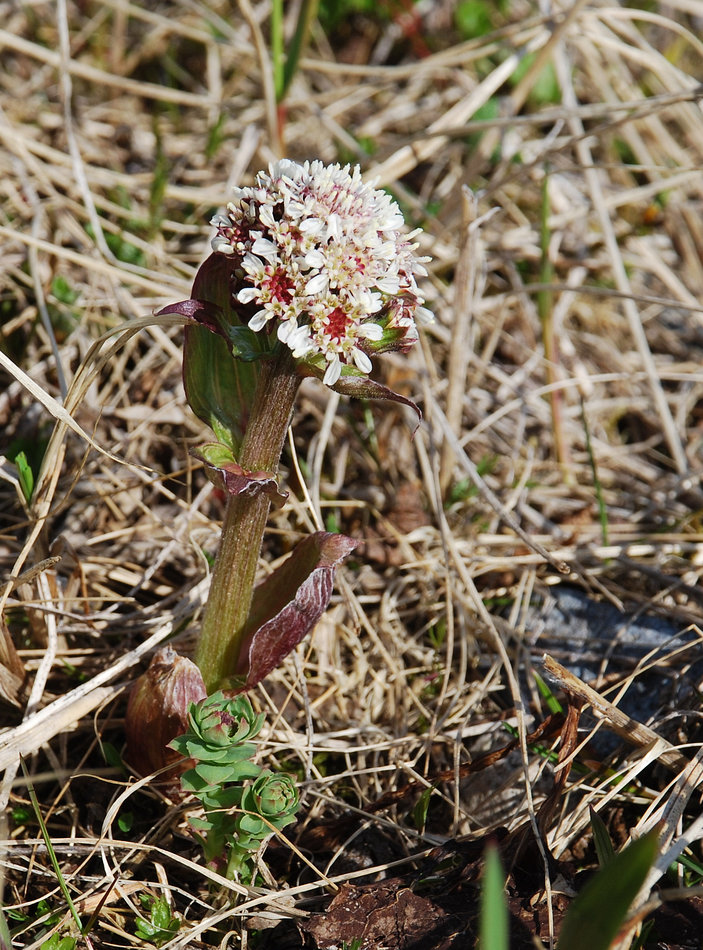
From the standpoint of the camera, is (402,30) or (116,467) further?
(402,30)

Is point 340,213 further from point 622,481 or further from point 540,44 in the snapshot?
point 540,44

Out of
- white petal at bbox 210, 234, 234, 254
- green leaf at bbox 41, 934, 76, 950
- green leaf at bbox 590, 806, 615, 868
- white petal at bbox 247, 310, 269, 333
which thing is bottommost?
green leaf at bbox 41, 934, 76, 950

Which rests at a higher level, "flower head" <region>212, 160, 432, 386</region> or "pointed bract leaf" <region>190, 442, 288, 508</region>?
"flower head" <region>212, 160, 432, 386</region>

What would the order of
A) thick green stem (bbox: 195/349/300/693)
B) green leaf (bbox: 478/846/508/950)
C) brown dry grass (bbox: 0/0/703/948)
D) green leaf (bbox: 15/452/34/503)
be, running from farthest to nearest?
green leaf (bbox: 15/452/34/503)
brown dry grass (bbox: 0/0/703/948)
thick green stem (bbox: 195/349/300/693)
green leaf (bbox: 478/846/508/950)

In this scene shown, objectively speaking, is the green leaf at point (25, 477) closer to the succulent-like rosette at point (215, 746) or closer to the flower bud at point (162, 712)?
the flower bud at point (162, 712)

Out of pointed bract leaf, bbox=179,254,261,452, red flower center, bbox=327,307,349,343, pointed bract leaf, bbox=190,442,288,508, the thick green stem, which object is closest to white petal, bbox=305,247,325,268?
red flower center, bbox=327,307,349,343

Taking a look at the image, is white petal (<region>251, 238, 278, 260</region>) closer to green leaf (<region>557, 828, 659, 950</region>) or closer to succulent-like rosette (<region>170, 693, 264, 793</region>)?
succulent-like rosette (<region>170, 693, 264, 793</region>)

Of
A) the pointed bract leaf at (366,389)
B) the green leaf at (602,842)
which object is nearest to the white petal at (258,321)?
the pointed bract leaf at (366,389)

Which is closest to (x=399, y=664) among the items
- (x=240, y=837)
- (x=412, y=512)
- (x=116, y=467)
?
(x=412, y=512)
